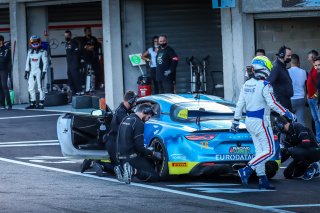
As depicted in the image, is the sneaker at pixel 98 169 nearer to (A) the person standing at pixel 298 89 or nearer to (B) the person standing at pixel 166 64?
(A) the person standing at pixel 298 89

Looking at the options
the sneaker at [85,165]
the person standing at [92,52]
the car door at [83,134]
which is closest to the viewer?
the car door at [83,134]

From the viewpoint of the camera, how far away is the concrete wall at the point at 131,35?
29.6m

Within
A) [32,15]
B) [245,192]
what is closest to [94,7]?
[32,15]

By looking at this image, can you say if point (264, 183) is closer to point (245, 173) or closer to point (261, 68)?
point (245, 173)

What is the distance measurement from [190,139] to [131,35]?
1370 cm

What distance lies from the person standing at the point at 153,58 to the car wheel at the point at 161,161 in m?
11.0

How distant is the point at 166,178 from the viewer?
1673 cm

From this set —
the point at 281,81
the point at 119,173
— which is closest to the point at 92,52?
the point at 281,81

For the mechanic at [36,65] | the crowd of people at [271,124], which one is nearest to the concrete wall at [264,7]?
the crowd of people at [271,124]

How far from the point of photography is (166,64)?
26.3 meters

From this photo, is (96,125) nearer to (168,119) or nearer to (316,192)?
(168,119)

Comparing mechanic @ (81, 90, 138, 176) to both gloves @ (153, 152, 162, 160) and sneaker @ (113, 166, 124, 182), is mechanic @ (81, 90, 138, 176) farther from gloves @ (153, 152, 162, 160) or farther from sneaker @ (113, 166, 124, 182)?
gloves @ (153, 152, 162, 160)

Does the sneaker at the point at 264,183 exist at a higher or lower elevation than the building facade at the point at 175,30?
lower

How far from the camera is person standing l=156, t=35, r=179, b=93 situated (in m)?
26.2
